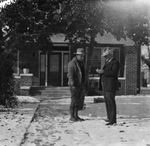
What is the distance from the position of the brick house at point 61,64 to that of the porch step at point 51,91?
460 millimetres

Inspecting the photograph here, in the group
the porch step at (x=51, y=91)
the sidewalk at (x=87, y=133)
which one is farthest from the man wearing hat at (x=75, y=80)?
the porch step at (x=51, y=91)

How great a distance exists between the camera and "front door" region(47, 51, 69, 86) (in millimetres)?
20438

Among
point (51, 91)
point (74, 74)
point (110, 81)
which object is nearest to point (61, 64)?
point (51, 91)

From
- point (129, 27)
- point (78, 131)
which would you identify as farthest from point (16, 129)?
point (129, 27)

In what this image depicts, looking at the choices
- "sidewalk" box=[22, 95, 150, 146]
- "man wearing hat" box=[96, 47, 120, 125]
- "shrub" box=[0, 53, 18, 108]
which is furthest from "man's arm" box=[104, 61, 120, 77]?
"shrub" box=[0, 53, 18, 108]

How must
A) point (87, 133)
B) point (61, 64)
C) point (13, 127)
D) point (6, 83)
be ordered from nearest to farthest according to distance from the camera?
point (87, 133)
point (13, 127)
point (6, 83)
point (61, 64)

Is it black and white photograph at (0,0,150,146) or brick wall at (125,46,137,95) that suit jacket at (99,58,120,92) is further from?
brick wall at (125,46,137,95)

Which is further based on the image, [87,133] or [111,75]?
[111,75]

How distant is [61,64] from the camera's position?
Answer: 20.5m

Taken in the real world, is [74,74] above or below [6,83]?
above

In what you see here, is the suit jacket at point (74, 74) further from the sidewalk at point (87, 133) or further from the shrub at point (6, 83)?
the shrub at point (6, 83)

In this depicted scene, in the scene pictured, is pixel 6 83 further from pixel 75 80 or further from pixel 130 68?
pixel 130 68

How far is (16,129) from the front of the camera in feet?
22.7

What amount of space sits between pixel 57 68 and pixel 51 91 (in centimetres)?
228
